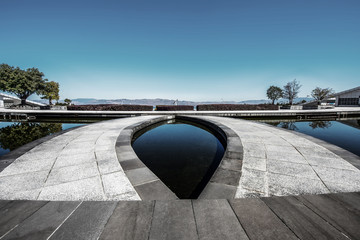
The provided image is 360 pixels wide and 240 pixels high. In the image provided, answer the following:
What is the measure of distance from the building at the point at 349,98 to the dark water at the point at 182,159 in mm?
53766

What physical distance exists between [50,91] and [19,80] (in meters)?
7.84

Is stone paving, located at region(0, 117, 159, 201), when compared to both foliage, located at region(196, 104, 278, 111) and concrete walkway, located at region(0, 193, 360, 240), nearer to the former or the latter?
concrete walkway, located at region(0, 193, 360, 240)

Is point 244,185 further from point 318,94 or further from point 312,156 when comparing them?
point 318,94

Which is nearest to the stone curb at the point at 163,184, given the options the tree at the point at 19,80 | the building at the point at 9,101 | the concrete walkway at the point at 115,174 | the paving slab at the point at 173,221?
the concrete walkway at the point at 115,174

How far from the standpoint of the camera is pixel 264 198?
7.64ft

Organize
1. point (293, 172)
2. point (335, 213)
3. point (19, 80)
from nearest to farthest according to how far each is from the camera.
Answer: point (335, 213) → point (293, 172) → point (19, 80)

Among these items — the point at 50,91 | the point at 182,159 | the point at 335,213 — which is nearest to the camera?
the point at 335,213

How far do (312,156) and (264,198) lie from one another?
3.14 metres

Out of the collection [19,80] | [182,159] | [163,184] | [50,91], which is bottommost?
[182,159]

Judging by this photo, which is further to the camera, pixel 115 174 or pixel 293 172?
pixel 293 172

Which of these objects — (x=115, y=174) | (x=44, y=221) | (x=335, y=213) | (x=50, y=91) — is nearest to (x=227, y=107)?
(x=335, y=213)

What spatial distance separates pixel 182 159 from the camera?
4938mm

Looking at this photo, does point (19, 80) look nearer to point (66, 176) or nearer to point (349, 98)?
point (66, 176)

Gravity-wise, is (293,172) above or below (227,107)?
below
